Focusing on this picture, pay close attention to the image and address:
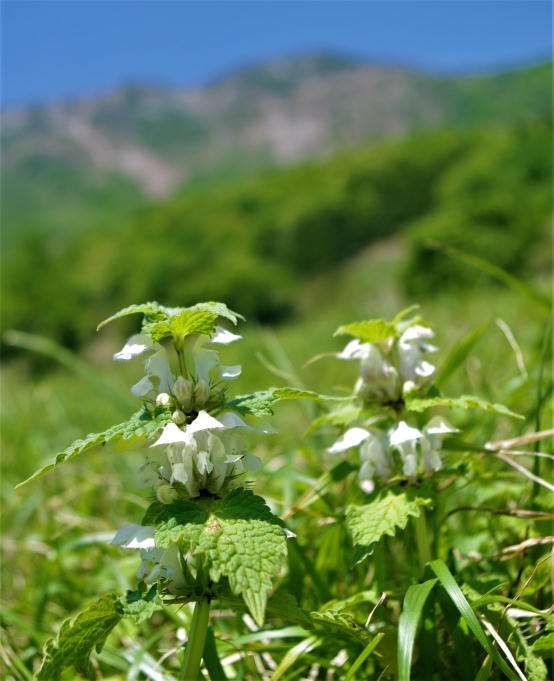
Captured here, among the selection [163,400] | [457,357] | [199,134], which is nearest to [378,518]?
[163,400]

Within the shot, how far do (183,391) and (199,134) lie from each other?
182 m

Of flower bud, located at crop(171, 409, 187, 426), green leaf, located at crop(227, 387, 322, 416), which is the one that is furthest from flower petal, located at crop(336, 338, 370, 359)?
flower bud, located at crop(171, 409, 187, 426)

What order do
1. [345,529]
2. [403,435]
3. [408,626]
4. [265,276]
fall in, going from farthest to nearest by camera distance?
[265,276] < [345,529] < [403,435] < [408,626]

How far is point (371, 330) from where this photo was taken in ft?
3.62

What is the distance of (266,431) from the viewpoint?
0.97 meters

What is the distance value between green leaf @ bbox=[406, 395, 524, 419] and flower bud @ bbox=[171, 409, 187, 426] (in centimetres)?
34

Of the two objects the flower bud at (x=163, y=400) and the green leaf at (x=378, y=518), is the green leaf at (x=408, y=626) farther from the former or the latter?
the flower bud at (x=163, y=400)

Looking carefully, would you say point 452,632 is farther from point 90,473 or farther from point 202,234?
point 202,234

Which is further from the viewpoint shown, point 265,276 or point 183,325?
point 265,276

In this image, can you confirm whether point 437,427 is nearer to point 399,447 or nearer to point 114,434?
point 399,447

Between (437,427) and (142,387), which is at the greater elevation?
(142,387)

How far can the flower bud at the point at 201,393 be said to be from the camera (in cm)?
98

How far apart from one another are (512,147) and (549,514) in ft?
108

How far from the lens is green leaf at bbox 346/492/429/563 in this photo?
3.18ft
